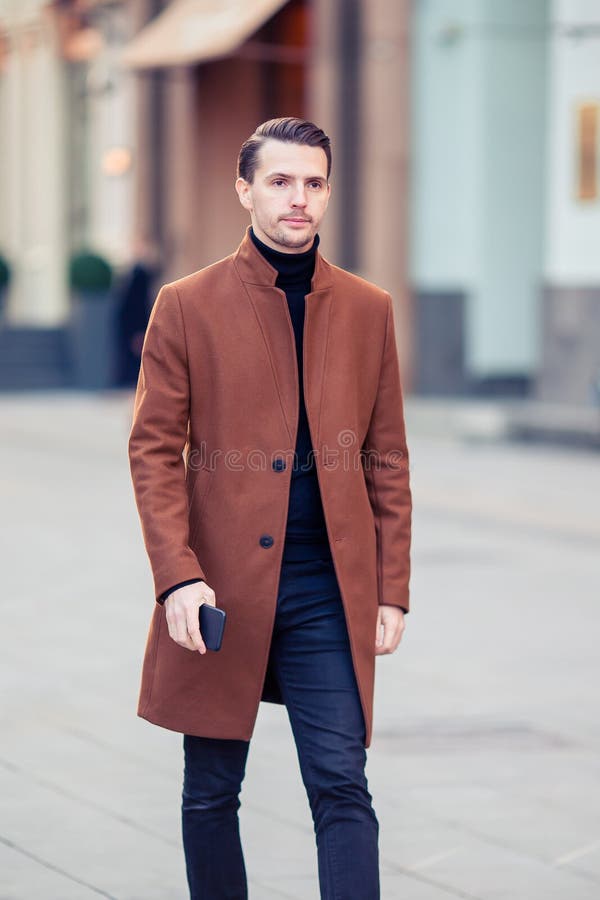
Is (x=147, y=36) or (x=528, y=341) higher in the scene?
(x=147, y=36)

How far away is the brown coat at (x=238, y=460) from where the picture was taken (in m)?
3.78

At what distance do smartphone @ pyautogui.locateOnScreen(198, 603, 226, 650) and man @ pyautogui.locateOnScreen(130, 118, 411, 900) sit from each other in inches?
1.4

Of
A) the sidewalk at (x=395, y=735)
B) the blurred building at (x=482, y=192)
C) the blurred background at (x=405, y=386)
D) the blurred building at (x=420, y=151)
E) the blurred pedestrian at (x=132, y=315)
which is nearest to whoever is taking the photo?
the sidewalk at (x=395, y=735)

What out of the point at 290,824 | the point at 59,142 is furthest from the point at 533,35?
the point at 290,824

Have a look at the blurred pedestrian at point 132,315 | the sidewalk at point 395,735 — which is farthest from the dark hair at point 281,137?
the blurred pedestrian at point 132,315

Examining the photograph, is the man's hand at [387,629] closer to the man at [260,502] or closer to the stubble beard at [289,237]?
the man at [260,502]

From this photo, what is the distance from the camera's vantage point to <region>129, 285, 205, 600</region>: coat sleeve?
12.4 feet

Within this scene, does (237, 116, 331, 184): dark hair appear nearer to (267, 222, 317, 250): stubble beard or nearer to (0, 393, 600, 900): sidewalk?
(267, 222, 317, 250): stubble beard

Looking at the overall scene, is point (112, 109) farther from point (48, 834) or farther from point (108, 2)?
point (48, 834)

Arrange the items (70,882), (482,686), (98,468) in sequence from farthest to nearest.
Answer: (98,468) < (482,686) < (70,882)

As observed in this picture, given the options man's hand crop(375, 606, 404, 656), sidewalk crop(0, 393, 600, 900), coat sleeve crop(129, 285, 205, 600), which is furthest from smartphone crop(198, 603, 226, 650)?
sidewalk crop(0, 393, 600, 900)

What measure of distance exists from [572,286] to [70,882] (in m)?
14.7

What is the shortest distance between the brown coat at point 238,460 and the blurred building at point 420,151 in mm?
14543

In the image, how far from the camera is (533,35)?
2022cm
